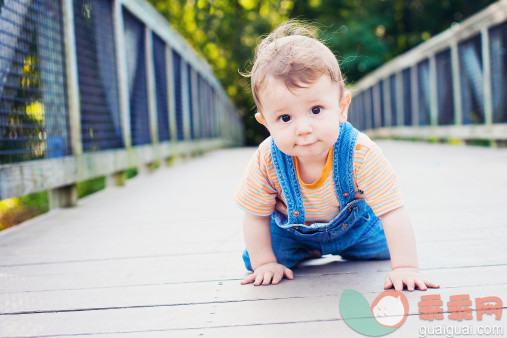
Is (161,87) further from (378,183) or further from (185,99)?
(378,183)

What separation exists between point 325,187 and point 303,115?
274 mm

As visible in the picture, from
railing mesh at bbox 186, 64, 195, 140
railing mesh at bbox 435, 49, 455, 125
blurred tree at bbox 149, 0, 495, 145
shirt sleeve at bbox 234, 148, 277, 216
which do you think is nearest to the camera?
shirt sleeve at bbox 234, 148, 277, 216

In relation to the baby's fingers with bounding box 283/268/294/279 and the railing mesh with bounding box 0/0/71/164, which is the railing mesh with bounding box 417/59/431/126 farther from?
the baby's fingers with bounding box 283/268/294/279

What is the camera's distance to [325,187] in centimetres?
165

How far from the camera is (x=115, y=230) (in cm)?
257

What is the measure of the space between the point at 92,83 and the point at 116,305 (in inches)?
105

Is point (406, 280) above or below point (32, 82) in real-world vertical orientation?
below

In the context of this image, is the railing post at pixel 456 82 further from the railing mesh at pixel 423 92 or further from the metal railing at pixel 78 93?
the metal railing at pixel 78 93

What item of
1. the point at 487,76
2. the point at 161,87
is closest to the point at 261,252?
the point at 161,87

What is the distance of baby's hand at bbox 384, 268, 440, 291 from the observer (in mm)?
1431

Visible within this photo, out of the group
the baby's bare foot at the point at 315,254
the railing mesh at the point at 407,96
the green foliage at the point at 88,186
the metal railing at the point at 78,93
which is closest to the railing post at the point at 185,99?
the metal railing at the point at 78,93

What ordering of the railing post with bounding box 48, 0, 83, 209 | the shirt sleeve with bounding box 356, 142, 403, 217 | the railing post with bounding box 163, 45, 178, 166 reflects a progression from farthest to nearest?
1. the railing post with bounding box 163, 45, 178, 166
2. the railing post with bounding box 48, 0, 83, 209
3. the shirt sleeve with bounding box 356, 142, 403, 217

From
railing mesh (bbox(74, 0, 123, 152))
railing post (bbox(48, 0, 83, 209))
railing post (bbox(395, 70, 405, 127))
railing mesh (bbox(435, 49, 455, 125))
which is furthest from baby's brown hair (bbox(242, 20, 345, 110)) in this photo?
railing post (bbox(395, 70, 405, 127))

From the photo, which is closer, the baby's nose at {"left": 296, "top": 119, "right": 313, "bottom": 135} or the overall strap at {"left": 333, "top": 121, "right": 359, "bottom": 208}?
the baby's nose at {"left": 296, "top": 119, "right": 313, "bottom": 135}
